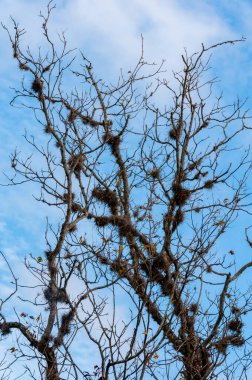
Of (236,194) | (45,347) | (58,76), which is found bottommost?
(45,347)

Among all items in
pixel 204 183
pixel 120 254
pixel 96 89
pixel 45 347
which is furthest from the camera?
pixel 96 89

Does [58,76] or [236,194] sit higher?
[58,76]

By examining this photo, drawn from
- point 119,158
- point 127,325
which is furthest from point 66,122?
point 127,325

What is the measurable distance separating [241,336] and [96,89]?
16.8 feet

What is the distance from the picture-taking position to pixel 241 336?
31.1 feet

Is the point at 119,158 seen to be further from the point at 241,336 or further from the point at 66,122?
the point at 241,336

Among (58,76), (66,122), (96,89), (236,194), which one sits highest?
(96,89)

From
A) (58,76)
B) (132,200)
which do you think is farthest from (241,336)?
(58,76)

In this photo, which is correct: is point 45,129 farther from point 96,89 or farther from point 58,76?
point 96,89

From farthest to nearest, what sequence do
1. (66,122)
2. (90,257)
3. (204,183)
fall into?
(204,183) < (66,122) < (90,257)

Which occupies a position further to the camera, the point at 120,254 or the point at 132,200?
the point at 132,200

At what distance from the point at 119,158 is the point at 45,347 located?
4.66 metres

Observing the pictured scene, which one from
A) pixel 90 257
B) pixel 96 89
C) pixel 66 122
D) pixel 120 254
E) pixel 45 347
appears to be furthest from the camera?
pixel 96 89

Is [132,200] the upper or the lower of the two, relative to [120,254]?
upper
